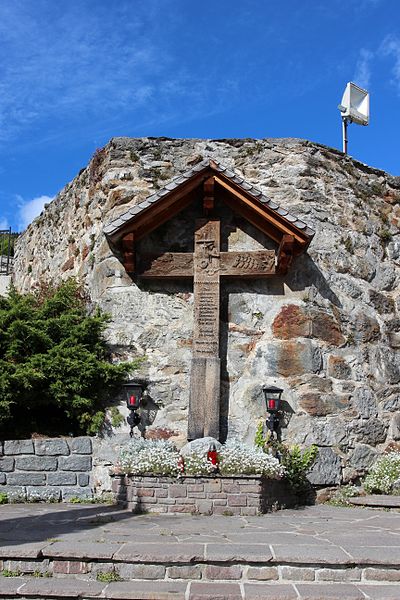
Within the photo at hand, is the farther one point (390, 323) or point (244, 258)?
point (390, 323)

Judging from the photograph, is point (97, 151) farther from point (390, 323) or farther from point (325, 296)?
point (390, 323)

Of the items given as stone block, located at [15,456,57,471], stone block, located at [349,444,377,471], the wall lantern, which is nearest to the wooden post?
the wall lantern

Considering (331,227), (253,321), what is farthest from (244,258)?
(331,227)

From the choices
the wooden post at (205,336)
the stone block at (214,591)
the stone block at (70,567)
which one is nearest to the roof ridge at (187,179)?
the wooden post at (205,336)

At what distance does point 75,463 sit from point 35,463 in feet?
1.61

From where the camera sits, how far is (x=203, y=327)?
27.2ft

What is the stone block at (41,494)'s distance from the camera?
25.3ft

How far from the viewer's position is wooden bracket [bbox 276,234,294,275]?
8.12m

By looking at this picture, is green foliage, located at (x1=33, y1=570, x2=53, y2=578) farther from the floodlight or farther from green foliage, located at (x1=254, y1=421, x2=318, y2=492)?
the floodlight

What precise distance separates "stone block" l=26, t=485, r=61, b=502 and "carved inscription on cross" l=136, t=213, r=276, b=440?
79.3 inches

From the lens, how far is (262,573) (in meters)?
4.41

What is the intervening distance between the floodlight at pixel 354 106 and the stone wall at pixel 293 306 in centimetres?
155

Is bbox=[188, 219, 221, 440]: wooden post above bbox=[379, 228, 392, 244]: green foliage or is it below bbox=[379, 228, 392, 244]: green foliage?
below

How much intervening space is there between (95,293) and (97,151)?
2336 mm
